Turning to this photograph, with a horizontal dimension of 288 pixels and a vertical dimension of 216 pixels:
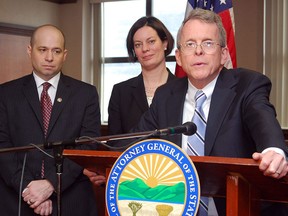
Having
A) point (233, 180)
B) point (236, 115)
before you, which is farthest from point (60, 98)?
point (233, 180)

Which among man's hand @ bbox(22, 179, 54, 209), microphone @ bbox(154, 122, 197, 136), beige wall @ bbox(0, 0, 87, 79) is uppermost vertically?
beige wall @ bbox(0, 0, 87, 79)

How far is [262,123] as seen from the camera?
6.29ft

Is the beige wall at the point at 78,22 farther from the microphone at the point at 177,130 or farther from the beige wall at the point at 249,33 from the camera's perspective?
the microphone at the point at 177,130

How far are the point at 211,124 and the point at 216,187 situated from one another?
35cm

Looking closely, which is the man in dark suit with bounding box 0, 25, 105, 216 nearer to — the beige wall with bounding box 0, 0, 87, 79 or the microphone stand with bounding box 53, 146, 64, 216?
the microphone stand with bounding box 53, 146, 64, 216

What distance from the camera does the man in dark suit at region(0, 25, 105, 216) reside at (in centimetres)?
293

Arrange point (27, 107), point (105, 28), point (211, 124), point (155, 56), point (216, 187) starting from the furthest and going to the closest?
point (105, 28), point (155, 56), point (27, 107), point (211, 124), point (216, 187)

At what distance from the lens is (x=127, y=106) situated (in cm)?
338

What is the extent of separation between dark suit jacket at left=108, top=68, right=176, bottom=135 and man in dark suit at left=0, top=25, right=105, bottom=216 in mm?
247

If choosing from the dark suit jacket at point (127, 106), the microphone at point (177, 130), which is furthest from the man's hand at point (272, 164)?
the dark suit jacket at point (127, 106)

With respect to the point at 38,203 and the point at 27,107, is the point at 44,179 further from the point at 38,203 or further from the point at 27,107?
the point at 27,107

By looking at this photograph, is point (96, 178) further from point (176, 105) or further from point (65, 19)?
point (65, 19)

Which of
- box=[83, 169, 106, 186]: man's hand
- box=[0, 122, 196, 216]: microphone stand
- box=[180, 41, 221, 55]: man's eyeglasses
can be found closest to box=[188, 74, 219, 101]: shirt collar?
box=[180, 41, 221, 55]: man's eyeglasses

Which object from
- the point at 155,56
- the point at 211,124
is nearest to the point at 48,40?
the point at 155,56
